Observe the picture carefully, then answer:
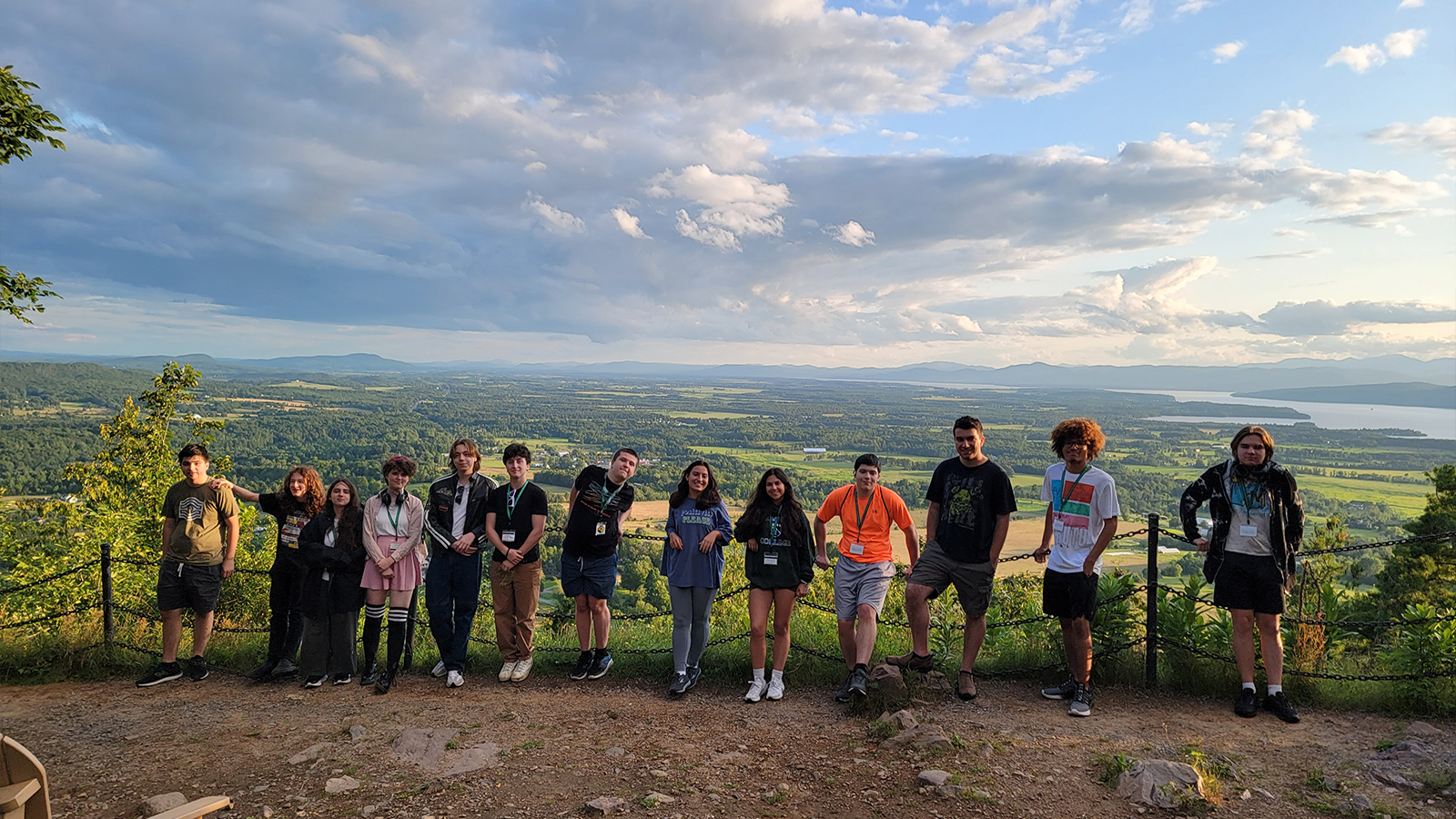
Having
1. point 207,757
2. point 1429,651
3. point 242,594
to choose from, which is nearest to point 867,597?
point 1429,651

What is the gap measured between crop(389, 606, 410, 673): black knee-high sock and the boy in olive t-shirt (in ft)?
4.85

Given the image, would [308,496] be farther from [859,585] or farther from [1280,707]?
[1280,707]

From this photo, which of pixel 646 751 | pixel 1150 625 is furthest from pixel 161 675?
pixel 1150 625

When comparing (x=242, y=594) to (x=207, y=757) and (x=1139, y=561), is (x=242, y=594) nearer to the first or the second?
(x=207, y=757)

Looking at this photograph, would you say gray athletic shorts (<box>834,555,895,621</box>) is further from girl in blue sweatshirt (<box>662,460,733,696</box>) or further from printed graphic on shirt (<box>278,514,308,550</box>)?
printed graphic on shirt (<box>278,514,308,550</box>)

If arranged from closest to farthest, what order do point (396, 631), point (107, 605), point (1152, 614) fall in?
point (1152, 614) → point (396, 631) → point (107, 605)

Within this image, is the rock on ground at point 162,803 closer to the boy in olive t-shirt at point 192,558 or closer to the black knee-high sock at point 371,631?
the black knee-high sock at point 371,631

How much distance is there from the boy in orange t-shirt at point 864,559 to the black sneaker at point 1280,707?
2507 millimetres

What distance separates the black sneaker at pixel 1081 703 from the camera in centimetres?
477

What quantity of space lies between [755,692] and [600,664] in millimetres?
1404

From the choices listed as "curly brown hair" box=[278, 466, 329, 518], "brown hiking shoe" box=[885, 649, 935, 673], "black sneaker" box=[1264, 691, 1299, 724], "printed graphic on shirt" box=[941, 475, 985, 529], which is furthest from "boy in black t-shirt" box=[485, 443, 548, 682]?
"black sneaker" box=[1264, 691, 1299, 724]

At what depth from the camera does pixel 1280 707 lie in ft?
15.5

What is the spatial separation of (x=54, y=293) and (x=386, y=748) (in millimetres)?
5504

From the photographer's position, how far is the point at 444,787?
156 inches
